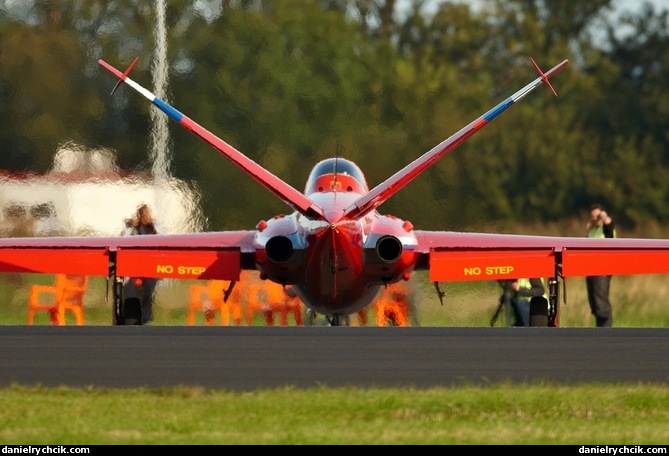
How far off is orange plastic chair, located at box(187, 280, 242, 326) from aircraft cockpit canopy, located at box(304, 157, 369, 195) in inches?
109

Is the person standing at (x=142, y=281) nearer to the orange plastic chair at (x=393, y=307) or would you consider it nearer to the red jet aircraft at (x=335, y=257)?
the red jet aircraft at (x=335, y=257)

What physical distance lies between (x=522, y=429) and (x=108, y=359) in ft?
13.2

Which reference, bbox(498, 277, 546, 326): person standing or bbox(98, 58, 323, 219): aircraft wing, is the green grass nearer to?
bbox(98, 58, 323, 219): aircraft wing

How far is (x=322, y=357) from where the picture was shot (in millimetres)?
12750

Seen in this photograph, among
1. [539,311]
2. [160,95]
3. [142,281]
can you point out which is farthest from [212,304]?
[539,311]

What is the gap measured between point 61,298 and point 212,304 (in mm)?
2014

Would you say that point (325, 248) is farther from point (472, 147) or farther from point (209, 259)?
point (472, 147)

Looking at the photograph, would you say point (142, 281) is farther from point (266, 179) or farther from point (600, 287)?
point (600, 287)

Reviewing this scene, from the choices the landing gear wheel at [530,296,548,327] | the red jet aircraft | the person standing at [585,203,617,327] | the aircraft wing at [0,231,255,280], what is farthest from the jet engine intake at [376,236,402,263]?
the person standing at [585,203,617,327]

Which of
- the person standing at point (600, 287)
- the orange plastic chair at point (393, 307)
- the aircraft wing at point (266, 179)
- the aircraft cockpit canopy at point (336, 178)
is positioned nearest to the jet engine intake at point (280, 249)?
the aircraft wing at point (266, 179)

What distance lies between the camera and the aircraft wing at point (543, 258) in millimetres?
20547

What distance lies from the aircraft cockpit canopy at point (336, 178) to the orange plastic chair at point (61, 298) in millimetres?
3920

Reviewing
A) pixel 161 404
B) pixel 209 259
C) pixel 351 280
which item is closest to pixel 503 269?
pixel 351 280

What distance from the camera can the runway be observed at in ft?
37.9
